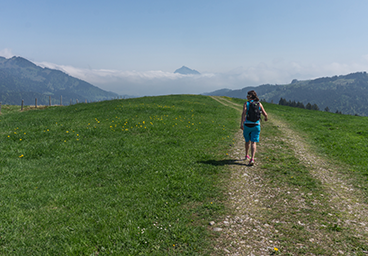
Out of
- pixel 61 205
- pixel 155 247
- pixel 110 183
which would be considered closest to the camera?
pixel 155 247

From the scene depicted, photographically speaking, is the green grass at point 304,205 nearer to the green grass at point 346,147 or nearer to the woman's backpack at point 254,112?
the green grass at point 346,147

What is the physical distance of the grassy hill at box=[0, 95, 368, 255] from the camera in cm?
586

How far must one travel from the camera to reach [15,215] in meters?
7.13

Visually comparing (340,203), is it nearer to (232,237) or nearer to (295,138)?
(232,237)

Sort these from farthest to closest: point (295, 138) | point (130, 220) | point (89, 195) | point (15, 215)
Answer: point (295, 138) < point (89, 195) < point (15, 215) < point (130, 220)

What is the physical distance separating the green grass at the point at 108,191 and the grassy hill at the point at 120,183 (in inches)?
1.2

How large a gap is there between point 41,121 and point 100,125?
25.2 ft

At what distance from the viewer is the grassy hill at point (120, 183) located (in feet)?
19.2

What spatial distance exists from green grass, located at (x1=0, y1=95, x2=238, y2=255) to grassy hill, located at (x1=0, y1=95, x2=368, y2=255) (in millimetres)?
29

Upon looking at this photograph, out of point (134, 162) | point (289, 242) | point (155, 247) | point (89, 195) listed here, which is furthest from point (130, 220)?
point (134, 162)

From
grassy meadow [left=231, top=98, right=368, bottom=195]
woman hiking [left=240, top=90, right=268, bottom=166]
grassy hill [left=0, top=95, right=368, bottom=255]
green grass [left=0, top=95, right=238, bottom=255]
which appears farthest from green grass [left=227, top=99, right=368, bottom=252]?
green grass [left=0, top=95, right=238, bottom=255]

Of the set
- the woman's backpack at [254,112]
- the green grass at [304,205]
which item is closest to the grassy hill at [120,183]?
the green grass at [304,205]

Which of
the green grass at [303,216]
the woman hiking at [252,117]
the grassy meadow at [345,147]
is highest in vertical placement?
the woman hiking at [252,117]

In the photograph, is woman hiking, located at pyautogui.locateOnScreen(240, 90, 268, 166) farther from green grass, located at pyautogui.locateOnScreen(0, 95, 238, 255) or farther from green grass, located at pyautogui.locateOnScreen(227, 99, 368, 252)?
green grass, located at pyautogui.locateOnScreen(0, 95, 238, 255)
